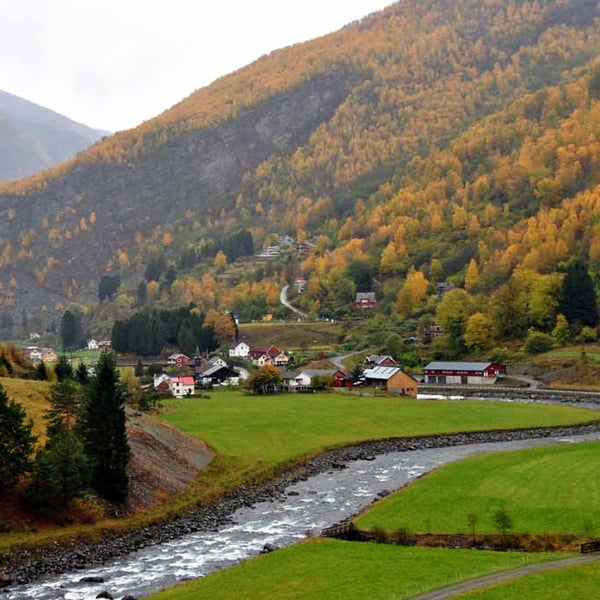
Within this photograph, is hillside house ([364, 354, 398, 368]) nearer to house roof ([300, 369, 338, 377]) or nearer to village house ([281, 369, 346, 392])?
house roof ([300, 369, 338, 377])

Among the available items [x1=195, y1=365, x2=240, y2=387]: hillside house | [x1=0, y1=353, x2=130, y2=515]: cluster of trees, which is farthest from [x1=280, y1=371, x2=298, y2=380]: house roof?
[x1=0, y1=353, x2=130, y2=515]: cluster of trees

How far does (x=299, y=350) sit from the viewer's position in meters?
142

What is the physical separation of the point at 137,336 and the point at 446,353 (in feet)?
193

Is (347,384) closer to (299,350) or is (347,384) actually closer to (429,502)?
(299,350)

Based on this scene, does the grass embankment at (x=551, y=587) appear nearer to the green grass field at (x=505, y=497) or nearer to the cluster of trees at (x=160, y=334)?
the green grass field at (x=505, y=497)

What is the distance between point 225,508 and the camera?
161 ft

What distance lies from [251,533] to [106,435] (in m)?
11.7

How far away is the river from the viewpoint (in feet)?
115

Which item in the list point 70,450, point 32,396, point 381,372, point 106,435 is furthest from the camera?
point 381,372

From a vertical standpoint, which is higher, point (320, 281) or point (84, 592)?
point (320, 281)

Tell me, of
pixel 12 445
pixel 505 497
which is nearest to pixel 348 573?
pixel 505 497

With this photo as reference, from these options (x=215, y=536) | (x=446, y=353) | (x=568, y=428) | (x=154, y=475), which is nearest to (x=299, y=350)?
(x=446, y=353)

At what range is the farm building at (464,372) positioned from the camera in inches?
4395

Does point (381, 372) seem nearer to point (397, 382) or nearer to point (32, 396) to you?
point (397, 382)
